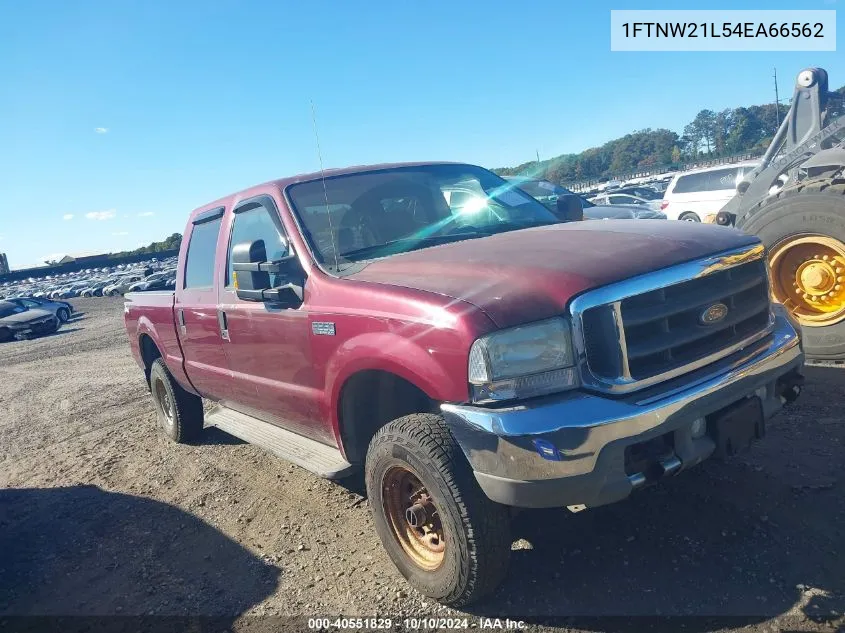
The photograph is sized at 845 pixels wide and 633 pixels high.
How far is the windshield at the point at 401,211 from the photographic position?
354 centimetres

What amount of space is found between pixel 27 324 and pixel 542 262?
24.9 metres

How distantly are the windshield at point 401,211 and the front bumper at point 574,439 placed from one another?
4.46 ft

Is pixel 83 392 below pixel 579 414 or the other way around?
below

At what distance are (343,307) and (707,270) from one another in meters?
1.64

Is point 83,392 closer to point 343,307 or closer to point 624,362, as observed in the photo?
point 343,307

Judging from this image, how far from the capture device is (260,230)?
3.97 m

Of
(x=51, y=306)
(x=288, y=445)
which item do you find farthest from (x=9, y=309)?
(x=288, y=445)

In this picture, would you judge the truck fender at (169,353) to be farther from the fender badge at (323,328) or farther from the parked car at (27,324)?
the parked car at (27,324)

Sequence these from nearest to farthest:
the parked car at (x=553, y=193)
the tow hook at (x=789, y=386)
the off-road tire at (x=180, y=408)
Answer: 1. the tow hook at (x=789, y=386)
2. the off-road tire at (x=180, y=408)
3. the parked car at (x=553, y=193)

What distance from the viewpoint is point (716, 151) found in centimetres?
7269

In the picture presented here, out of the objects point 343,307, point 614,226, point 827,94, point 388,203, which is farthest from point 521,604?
point 827,94

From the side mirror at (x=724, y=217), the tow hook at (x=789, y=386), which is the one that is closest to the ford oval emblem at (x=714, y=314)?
the tow hook at (x=789, y=386)

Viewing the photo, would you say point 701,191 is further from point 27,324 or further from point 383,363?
point 27,324

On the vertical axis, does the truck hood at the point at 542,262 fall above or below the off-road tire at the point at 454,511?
above
